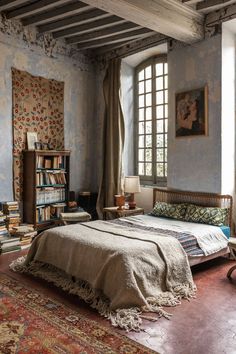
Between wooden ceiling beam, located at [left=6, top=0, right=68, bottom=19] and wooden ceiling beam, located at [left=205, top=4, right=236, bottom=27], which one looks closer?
wooden ceiling beam, located at [left=205, top=4, right=236, bottom=27]

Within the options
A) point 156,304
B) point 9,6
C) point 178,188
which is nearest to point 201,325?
point 156,304

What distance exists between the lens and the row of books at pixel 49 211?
5.78 m

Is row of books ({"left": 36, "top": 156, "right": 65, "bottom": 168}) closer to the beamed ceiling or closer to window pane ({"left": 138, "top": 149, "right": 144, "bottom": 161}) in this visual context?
window pane ({"left": 138, "top": 149, "right": 144, "bottom": 161})

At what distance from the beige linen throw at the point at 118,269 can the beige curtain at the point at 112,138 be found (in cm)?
239

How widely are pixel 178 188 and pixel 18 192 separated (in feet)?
8.55

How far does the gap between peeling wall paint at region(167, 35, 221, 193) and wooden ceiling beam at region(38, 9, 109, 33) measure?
4.28ft

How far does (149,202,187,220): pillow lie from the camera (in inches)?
198

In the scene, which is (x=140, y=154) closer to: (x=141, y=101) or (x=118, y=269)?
(x=141, y=101)

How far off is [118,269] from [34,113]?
3.67 metres

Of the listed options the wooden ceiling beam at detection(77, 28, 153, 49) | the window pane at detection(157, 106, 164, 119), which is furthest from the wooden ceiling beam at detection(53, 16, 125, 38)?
the window pane at detection(157, 106, 164, 119)

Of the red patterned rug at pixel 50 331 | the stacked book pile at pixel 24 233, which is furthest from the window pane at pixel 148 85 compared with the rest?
the red patterned rug at pixel 50 331

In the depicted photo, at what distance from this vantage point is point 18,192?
575 centimetres

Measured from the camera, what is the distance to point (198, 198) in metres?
5.21

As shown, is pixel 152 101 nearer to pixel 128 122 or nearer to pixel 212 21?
pixel 128 122
